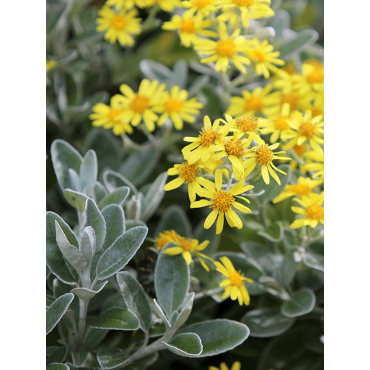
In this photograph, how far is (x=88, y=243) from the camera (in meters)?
0.88

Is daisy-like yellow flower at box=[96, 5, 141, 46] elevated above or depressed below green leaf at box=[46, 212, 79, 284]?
above

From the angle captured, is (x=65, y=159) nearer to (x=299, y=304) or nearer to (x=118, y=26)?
(x=118, y=26)

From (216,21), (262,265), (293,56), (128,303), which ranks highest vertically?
(216,21)

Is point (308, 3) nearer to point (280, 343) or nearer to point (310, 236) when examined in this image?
point (310, 236)

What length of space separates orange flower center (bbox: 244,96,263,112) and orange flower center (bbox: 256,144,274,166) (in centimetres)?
44

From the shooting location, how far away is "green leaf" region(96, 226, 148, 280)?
0.90 metres

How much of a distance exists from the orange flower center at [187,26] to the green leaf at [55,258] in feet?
2.08

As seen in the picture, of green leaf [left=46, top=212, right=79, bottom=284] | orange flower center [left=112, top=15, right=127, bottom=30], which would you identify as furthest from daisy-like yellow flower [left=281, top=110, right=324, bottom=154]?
orange flower center [left=112, top=15, right=127, bottom=30]

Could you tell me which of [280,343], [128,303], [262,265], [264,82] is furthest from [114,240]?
[264,82]

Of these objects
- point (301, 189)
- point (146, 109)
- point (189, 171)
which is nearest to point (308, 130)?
point (301, 189)

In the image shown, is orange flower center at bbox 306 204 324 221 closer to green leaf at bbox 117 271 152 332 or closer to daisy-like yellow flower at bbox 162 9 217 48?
green leaf at bbox 117 271 152 332

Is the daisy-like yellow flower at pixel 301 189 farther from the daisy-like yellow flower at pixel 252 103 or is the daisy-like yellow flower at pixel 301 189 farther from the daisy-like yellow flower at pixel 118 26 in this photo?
the daisy-like yellow flower at pixel 118 26

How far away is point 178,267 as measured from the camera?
1.02 metres

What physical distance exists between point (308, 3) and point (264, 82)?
1.65 ft
